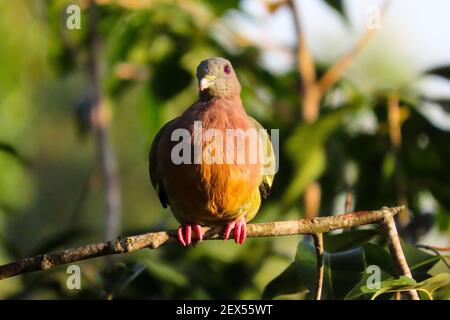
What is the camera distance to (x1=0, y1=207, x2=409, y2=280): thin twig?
3.02m

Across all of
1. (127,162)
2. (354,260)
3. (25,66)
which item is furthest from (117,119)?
(354,260)

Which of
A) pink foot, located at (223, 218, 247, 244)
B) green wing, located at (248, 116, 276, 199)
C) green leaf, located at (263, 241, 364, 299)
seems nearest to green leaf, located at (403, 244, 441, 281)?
green leaf, located at (263, 241, 364, 299)

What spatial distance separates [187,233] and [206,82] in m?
0.85

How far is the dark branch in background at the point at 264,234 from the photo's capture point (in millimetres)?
3020

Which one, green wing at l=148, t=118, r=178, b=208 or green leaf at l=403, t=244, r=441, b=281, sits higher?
green wing at l=148, t=118, r=178, b=208

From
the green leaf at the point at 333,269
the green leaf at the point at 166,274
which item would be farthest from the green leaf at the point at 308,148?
the green leaf at the point at 333,269

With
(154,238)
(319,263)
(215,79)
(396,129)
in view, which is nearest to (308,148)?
(396,129)

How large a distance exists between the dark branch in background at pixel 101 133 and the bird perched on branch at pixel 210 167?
5.38ft

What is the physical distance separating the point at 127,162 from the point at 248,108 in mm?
11614

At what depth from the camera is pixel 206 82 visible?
420 cm

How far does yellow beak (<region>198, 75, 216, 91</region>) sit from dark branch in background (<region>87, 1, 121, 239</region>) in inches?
59.9

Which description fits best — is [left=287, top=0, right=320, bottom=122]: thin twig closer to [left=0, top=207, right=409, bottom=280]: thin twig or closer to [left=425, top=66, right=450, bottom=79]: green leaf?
[left=425, top=66, right=450, bottom=79]: green leaf

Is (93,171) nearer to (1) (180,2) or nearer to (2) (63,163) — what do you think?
(1) (180,2)

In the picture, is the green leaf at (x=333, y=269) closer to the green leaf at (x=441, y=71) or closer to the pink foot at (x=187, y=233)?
the pink foot at (x=187, y=233)
